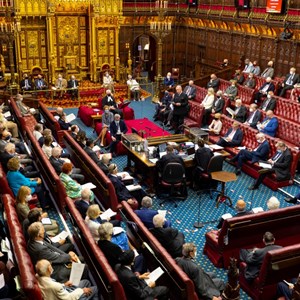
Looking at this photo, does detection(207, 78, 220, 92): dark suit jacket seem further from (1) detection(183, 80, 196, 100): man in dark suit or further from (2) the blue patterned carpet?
(2) the blue patterned carpet

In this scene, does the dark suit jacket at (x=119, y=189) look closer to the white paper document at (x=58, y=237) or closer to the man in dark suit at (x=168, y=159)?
the man in dark suit at (x=168, y=159)

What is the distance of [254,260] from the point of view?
20.7 ft

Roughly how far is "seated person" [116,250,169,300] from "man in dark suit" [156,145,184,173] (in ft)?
14.3

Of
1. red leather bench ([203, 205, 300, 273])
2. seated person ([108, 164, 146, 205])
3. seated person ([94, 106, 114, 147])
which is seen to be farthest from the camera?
seated person ([94, 106, 114, 147])

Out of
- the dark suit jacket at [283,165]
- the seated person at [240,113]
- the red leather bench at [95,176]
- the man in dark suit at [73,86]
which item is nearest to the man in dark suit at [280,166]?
the dark suit jacket at [283,165]

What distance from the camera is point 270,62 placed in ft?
→ 54.7

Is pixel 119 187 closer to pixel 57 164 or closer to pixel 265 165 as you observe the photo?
pixel 57 164

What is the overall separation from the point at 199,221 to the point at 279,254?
318 cm

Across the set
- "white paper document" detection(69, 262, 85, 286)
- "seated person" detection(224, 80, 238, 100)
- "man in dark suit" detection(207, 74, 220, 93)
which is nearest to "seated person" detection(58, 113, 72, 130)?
"seated person" detection(224, 80, 238, 100)

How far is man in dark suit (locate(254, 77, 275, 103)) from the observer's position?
15.4 m

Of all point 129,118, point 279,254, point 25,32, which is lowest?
point 129,118

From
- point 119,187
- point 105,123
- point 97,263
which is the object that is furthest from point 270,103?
point 97,263

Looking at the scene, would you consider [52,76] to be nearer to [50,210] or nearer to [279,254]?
[50,210]

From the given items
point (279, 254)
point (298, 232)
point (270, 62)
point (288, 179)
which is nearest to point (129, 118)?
point (270, 62)
